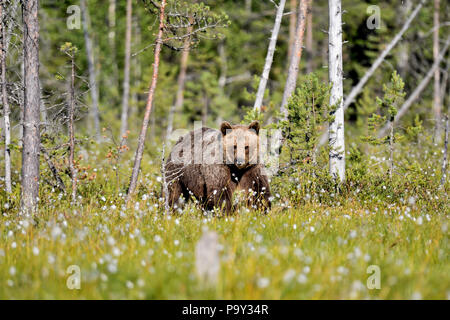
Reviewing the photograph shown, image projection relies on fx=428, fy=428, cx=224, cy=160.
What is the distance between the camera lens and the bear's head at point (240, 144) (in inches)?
270

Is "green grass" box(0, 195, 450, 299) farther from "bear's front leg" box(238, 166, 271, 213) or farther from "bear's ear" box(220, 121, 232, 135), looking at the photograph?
"bear's ear" box(220, 121, 232, 135)

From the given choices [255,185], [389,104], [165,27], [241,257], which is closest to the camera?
[241,257]

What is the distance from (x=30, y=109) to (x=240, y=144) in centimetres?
334

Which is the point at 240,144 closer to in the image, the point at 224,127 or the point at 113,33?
the point at 224,127

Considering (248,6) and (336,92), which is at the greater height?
(248,6)

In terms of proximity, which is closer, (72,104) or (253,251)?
(253,251)

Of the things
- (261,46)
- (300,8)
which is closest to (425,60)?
(261,46)

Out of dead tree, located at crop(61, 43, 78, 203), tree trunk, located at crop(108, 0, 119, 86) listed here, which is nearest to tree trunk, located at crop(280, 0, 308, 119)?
dead tree, located at crop(61, 43, 78, 203)

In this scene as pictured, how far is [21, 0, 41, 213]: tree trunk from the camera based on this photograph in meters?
6.61

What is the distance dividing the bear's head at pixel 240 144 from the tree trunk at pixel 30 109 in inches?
118

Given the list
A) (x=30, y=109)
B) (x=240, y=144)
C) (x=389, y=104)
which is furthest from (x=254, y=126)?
(x=30, y=109)

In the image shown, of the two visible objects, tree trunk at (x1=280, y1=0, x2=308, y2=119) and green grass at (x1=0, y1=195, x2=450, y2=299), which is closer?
green grass at (x1=0, y1=195, x2=450, y2=299)

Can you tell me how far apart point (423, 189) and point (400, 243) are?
287 centimetres

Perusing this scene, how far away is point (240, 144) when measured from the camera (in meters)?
6.90
